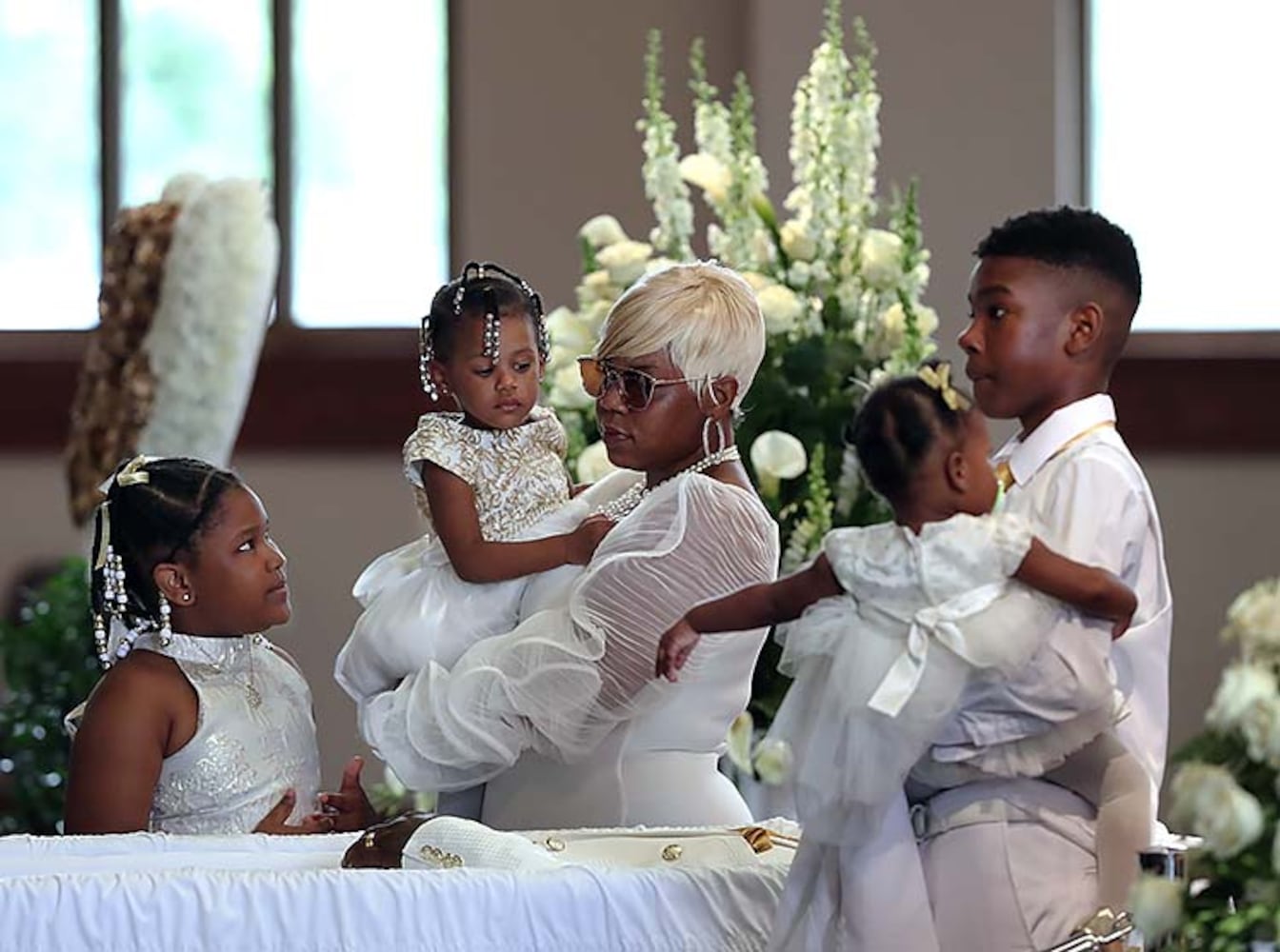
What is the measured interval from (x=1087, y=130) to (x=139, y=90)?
2832 millimetres

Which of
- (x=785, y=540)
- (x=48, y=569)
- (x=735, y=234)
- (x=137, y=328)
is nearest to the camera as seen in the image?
(x=785, y=540)

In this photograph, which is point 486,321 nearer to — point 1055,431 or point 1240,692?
point 1055,431

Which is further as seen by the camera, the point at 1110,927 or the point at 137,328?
the point at 137,328

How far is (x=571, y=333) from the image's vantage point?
14.2ft

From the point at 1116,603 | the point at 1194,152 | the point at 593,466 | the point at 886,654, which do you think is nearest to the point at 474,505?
the point at 593,466

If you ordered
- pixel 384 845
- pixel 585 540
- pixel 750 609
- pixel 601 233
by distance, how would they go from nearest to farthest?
1. pixel 750 609
2. pixel 384 845
3. pixel 585 540
4. pixel 601 233

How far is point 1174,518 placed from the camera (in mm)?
6547

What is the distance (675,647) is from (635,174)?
4.61 m

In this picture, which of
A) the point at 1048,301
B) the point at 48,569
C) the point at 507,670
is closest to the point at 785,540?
the point at 507,670

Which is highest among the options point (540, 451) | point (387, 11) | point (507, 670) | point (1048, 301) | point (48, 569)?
point (387, 11)

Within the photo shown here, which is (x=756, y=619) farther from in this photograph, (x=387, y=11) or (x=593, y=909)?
(x=387, y=11)

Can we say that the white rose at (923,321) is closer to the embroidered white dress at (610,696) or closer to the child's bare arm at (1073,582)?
the embroidered white dress at (610,696)

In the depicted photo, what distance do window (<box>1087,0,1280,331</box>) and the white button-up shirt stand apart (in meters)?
4.30

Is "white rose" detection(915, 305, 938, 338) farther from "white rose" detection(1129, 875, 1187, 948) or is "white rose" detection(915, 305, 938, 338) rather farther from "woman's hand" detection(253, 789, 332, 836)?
"white rose" detection(1129, 875, 1187, 948)
